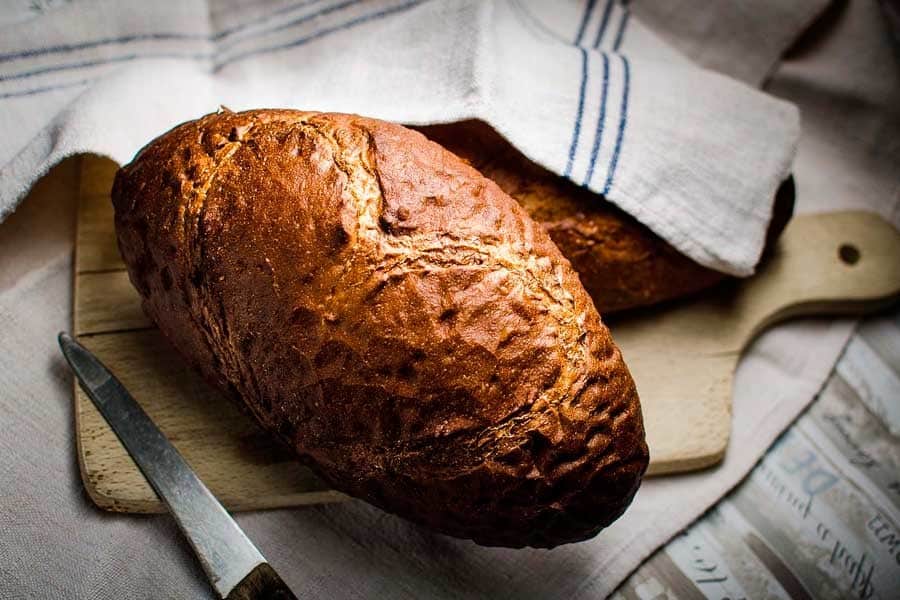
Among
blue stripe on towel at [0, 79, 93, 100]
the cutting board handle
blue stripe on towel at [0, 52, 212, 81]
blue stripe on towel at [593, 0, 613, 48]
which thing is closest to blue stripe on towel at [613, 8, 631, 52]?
blue stripe on towel at [593, 0, 613, 48]

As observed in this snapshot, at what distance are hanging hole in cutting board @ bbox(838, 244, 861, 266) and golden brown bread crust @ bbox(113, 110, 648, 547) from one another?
920mm

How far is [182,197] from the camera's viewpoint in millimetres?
1341

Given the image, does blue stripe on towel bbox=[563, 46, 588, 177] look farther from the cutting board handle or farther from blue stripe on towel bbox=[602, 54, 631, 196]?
the cutting board handle

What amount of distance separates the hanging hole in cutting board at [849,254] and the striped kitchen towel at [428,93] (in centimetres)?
32

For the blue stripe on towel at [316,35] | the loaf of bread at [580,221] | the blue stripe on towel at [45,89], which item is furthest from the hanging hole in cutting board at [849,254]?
the blue stripe on towel at [45,89]

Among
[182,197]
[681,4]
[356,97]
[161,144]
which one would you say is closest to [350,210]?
[182,197]

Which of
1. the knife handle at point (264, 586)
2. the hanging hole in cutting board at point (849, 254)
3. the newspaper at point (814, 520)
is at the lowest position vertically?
the newspaper at point (814, 520)

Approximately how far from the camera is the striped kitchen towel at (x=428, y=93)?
1634 millimetres

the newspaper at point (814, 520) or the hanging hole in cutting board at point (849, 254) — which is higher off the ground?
the hanging hole in cutting board at point (849, 254)

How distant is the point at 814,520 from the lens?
1.70 metres

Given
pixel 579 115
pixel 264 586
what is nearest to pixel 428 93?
pixel 579 115

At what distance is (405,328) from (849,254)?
1.28 metres

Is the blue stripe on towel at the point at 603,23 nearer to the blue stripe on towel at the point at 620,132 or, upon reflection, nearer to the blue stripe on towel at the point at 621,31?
the blue stripe on towel at the point at 621,31

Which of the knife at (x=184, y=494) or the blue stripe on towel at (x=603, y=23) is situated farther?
the blue stripe on towel at (x=603, y=23)
